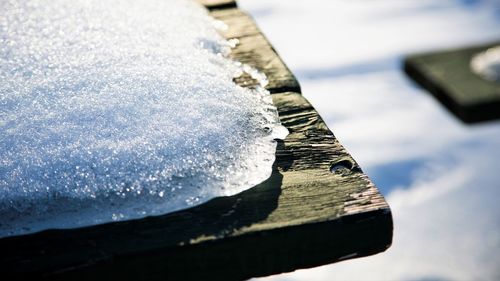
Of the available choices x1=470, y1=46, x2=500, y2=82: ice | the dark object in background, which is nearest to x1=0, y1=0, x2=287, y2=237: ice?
the dark object in background

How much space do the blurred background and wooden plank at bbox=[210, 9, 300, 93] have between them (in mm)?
1465

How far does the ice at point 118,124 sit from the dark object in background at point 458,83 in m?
3.03

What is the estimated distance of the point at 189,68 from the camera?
3.62ft

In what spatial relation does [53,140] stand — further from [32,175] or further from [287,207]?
A: [287,207]

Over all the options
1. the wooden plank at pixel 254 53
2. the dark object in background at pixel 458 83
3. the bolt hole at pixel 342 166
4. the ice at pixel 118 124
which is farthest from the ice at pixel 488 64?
the bolt hole at pixel 342 166

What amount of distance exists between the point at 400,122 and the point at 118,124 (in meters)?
3.20

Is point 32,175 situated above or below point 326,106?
above

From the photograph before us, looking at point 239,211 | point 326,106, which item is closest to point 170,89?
point 239,211

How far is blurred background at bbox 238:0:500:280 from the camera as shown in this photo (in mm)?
2711


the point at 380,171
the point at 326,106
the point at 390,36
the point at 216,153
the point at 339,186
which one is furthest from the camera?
the point at 390,36

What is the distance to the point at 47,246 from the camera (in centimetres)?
67

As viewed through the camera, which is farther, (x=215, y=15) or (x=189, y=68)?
(x=215, y=15)

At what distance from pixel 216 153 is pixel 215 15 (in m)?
0.80

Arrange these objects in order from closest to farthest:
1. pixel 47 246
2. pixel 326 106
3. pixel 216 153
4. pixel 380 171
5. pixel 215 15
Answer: pixel 47 246 < pixel 216 153 < pixel 215 15 < pixel 380 171 < pixel 326 106
